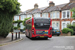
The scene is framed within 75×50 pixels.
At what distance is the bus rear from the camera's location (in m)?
16.6

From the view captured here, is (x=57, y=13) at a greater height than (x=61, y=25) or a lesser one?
greater

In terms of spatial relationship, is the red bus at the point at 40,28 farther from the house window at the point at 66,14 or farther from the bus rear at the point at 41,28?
the house window at the point at 66,14

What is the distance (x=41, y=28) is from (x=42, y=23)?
609 millimetres

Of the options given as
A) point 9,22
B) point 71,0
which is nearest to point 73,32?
point 71,0

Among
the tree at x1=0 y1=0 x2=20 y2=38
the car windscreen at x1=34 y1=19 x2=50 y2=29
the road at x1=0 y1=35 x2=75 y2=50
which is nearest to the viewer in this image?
the road at x1=0 y1=35 x2=75 y2=50

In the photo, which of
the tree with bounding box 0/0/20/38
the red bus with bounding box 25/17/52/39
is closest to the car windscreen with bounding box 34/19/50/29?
the red bus with bounding box 25/17/52/39

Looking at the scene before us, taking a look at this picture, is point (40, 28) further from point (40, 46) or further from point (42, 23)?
point (40, 46)

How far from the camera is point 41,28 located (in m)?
16.8

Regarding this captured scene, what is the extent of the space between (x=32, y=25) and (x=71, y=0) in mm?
28972

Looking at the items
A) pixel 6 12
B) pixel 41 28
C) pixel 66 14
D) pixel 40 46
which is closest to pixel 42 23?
pixel 41 28

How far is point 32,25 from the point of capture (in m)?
16.6

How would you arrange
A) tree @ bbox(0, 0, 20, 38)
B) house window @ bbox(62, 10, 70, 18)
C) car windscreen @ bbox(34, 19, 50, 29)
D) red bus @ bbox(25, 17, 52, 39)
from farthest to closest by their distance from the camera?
house window @ bbox(62, 10, 70, 18), car windscreen @ bbox(34, 19, 50, 29), red bus @ bbox(25, 17, 52, 39), tree @ bbox(0, 0, 20, 38)

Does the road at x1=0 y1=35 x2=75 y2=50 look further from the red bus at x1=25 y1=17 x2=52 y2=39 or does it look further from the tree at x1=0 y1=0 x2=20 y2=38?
the tree at x1=0 y1=0 x2=20 y2=38

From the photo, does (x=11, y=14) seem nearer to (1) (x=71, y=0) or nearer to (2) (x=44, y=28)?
(2) (x=44, y=28)
